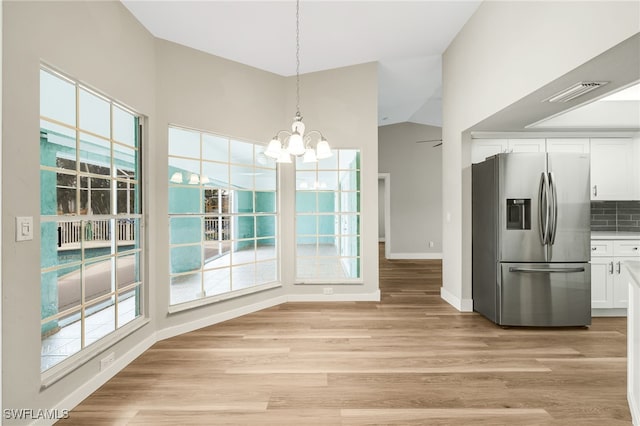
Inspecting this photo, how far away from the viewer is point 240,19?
10.5 feet

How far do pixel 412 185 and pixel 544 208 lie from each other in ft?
17.2

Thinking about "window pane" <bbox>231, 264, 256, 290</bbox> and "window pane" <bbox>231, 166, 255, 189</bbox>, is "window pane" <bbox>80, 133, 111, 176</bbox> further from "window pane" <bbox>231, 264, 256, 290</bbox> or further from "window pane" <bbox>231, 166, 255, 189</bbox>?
"window pane" <bbox>231, 264, 256, 290</bbox>

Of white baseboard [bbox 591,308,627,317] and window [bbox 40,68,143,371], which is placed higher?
window [bbox 40,68,143,371]

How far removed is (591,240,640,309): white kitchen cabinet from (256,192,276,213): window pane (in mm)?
3908

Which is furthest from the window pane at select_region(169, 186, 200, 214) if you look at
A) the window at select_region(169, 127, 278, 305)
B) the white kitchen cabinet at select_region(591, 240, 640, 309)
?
the white kitchen cabinet at select_region(591, 240, 640, 309)

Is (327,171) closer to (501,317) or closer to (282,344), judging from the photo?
(282,344)

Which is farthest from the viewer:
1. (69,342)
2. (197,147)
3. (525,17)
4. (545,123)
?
(545,123)

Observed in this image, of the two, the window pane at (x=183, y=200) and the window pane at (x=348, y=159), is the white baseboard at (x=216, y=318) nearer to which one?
the window pane at (x=183, y=200)

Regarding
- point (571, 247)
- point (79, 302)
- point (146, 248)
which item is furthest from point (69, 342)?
point (571, 247)

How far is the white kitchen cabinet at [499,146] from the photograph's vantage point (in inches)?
159

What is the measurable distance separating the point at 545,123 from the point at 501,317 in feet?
7.61

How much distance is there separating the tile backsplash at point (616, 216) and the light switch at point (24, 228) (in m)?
5.81

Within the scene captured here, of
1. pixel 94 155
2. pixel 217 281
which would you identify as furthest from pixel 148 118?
pixel 217 281

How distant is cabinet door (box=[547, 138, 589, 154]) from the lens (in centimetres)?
401
